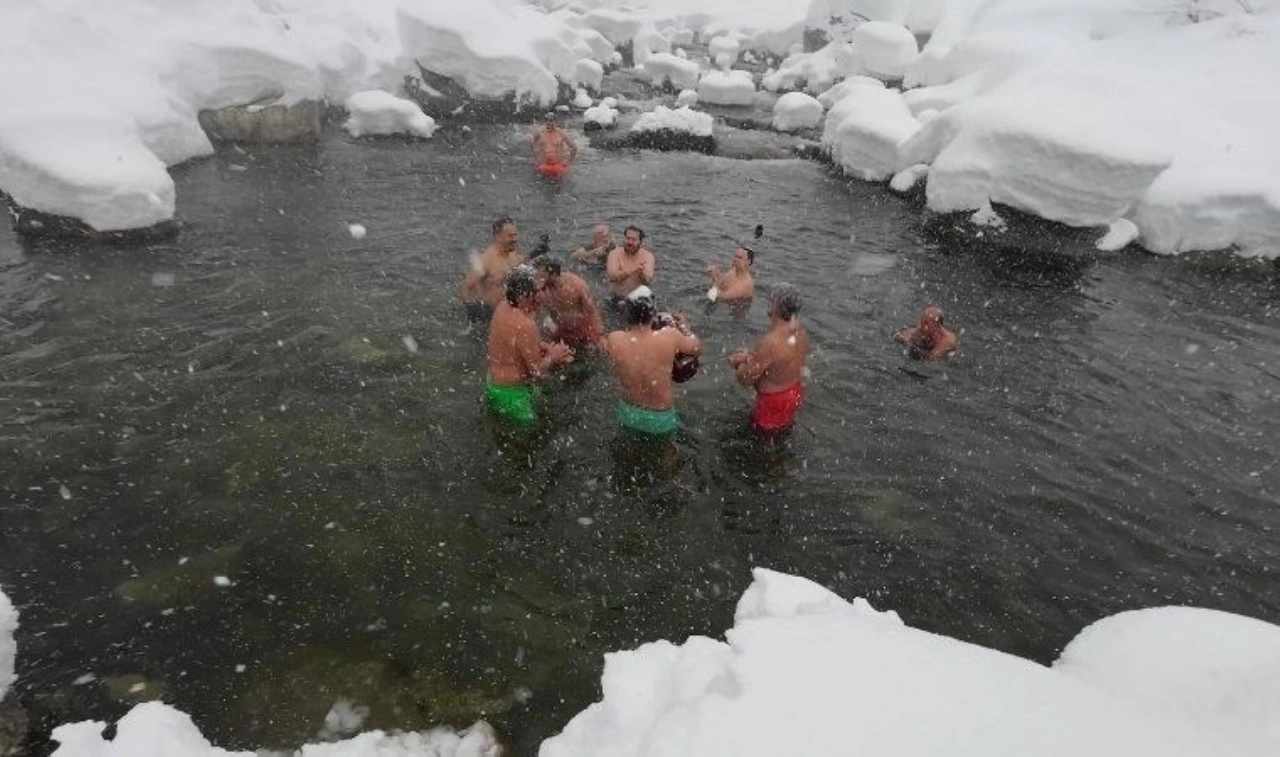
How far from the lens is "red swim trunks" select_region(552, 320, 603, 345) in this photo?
7.73 metres

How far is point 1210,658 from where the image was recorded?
119 inches

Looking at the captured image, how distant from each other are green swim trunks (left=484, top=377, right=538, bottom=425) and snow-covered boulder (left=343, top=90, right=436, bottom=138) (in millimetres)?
12103

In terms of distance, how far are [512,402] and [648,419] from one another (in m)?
1.21

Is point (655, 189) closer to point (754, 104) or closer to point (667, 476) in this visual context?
point (667, 476)

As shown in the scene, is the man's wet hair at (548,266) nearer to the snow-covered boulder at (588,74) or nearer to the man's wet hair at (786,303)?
the man's wet hair at (786,303)

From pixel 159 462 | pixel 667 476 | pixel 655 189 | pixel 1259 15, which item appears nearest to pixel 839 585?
pixel 667 476

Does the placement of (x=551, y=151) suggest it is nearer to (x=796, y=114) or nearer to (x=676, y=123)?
(x=676, y=123)

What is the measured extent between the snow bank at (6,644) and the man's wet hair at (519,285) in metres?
3.69

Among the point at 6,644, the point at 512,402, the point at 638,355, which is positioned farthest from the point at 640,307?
the point at 6,644

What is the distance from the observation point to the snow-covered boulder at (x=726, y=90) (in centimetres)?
2527

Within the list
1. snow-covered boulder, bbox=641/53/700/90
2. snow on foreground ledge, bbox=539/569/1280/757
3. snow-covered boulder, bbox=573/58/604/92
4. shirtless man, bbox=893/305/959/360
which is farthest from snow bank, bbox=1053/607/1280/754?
snow-covered boulder, bbox=641/53/700/90

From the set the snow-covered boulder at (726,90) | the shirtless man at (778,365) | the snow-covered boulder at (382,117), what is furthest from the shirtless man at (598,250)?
the snow-covered boulder at (726,90)

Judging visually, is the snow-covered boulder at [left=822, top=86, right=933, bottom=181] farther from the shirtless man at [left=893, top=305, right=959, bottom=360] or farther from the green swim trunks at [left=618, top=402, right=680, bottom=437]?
the green swim trunks at [left=618, top=402, right=680, bottom=437]

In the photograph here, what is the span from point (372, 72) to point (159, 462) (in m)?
15.4
